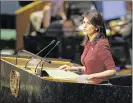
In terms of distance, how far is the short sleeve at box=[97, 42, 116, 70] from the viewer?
15.5 feet

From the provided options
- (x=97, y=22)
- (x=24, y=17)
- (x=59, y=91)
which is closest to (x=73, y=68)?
(x=97, y=22)

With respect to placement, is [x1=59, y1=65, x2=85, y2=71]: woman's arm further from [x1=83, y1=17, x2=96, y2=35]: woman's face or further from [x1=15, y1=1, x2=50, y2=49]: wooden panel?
[x1=15, y1=1, x2=50, y2=49]: wooden panel

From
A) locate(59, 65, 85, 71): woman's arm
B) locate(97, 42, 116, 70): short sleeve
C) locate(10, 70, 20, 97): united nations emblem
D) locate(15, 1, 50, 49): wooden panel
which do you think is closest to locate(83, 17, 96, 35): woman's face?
locate(97, 42, 116, 70): short sleeve

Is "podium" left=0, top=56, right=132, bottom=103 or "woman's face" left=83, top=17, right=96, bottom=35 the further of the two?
"woman's face" left=83, top=17, right=96, bottom=35

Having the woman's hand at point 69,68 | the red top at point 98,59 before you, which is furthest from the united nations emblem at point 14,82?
the red top at point 98,59

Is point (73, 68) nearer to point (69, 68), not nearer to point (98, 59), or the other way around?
point (69, 68)

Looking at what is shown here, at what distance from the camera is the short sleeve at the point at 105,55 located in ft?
15.5

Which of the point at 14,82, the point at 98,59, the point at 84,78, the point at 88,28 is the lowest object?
the point at 14,82

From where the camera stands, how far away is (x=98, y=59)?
15.8 ft

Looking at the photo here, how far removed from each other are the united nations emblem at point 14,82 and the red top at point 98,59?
710 mm

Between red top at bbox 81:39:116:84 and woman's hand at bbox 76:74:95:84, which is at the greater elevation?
red top at bbox 81:39:116:84

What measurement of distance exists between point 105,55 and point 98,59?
0.09 meters

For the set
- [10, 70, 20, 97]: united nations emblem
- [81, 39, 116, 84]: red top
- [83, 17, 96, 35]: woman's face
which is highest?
[83, 17, 96, 35]: woman's face

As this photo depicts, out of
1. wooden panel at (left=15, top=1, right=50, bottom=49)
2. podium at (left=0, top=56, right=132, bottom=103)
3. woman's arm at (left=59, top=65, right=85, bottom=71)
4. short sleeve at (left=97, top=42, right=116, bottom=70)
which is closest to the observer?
podium at (left=0, top=56, right=132, bottom=103)
